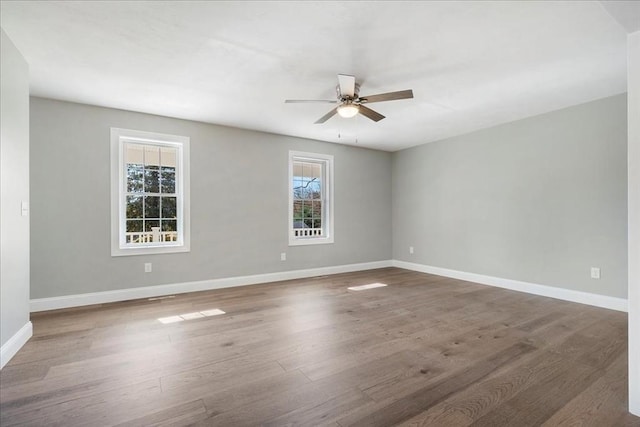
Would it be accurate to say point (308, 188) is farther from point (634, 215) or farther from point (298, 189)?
point (634, 215)

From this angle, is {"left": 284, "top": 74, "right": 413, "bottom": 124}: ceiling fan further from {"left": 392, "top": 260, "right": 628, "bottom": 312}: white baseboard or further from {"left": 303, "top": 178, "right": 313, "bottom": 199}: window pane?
{"left": 392, "top": 260, "right": 628, "bottom": 312}: white baseboard

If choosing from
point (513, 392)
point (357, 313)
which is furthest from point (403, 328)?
point (513, 392)

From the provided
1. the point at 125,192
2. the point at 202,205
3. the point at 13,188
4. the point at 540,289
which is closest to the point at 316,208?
the point at 202,205

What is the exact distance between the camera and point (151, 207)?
430 cm

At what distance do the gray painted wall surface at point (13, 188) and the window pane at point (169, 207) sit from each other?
1681mm

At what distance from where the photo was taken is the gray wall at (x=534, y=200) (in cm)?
362

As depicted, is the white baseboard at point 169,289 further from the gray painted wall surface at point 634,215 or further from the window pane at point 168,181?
the gray painted wall surface at point 634,215

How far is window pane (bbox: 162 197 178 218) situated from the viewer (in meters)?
4.39

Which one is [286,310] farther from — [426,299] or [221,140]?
[221,140]

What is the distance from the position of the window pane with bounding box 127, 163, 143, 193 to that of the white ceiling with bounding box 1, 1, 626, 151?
0.80 meters

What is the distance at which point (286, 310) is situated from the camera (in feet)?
11.8

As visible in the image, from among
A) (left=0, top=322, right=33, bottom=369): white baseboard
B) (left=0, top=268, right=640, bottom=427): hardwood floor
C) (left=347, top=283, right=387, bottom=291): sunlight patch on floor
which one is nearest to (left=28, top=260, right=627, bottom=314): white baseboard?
(left=0, top=268, right=640, bottom=427): hardwood floor

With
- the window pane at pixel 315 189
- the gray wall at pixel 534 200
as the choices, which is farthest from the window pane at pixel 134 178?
the gray wall at pixel 534 200

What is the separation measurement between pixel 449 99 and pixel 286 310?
3.27 m
